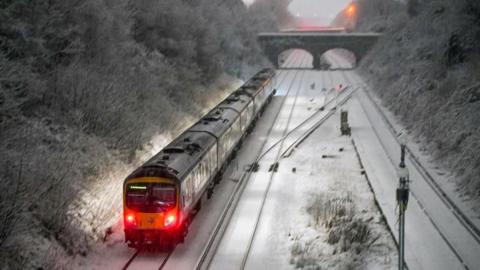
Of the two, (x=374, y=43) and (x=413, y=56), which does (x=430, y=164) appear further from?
(x=374, y=43)

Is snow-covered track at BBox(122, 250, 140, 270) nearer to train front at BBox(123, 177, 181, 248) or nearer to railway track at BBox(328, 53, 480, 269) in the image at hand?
train front at BBox(123, 177, 181, 248)

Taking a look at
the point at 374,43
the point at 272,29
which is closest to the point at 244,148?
the point at 374,43

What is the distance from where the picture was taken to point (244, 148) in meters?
32.4

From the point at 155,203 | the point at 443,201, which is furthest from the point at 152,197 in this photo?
the point at 443,201

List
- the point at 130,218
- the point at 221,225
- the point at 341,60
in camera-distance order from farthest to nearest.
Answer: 1. the point at 341,60
2. the point at 221,225
3. the point at 130,218

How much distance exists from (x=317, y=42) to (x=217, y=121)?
51387 mm

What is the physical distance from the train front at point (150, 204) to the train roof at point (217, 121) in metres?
6.71

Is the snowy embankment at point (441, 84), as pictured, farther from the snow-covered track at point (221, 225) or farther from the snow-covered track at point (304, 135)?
the snow-covered track at point (221, 225)

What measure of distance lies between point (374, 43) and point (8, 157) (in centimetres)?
6448

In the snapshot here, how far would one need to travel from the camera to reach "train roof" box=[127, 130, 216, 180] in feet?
57.7

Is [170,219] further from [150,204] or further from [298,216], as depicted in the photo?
[298,216]

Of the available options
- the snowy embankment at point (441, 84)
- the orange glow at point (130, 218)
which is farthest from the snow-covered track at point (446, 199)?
the orange glow at point (130, 218)

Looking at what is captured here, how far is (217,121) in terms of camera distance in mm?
26281

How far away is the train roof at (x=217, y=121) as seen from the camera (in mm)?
24422
